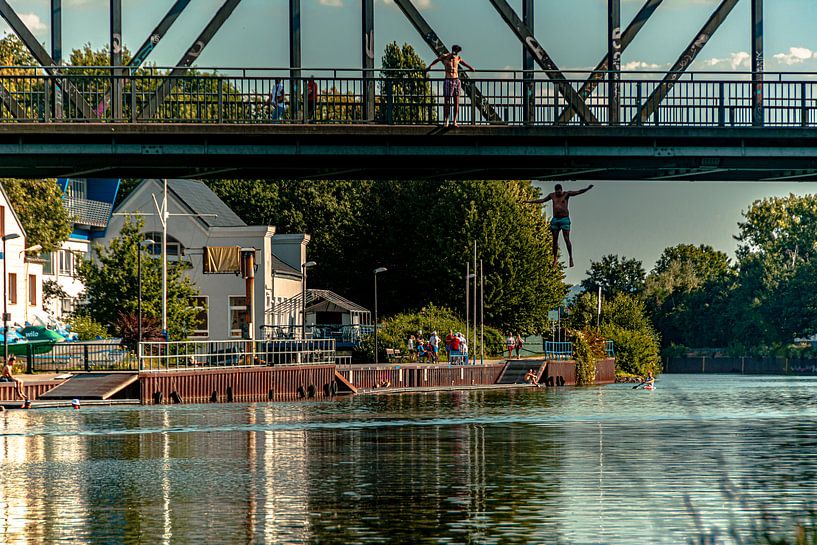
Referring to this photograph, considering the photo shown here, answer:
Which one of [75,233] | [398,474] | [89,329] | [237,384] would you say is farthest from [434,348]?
[398,474]

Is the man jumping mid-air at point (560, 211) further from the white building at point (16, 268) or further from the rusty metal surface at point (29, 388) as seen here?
the white building at point (16, 268)

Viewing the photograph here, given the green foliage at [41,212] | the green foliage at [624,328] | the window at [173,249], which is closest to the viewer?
the green foliage at [41,212]

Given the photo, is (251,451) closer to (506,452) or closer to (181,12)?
(506,452)

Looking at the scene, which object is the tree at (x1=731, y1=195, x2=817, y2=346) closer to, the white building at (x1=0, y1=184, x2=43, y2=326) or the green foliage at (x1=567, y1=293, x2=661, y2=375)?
the green foliage at (x1=567, y1=293, x2=661, y2=375)

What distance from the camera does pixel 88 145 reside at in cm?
3136

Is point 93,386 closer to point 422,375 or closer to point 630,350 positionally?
point 422,375

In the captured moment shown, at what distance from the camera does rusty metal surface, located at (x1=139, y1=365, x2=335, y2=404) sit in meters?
59.2

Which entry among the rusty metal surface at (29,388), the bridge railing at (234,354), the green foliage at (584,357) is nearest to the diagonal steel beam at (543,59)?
the rusty metal surface at (29,388)

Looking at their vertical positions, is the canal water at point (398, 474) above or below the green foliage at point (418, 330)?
below

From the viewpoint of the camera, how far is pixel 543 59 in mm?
31219

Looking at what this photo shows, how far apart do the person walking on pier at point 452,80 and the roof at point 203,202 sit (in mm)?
56264

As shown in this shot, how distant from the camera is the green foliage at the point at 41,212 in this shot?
82.0 m

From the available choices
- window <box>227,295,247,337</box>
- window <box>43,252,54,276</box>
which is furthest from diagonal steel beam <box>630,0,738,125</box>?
window <box>43,252,54,276</box>

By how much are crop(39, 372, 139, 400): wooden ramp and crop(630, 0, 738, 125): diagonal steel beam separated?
31.1 meters
